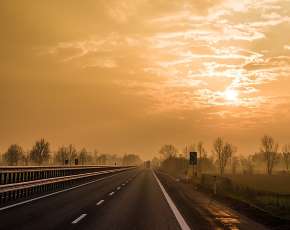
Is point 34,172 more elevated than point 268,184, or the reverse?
point 34,172

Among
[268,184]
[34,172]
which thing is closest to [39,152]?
[268,184]

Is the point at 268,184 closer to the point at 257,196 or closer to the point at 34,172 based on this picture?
the point at 257,196

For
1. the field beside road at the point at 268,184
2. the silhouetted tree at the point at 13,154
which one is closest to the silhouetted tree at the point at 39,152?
the silhouetted tree at the point at 13,154

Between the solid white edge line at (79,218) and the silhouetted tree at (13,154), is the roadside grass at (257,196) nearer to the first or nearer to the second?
the solid white edge line at (79,218)

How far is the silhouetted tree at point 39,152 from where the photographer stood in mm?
137875

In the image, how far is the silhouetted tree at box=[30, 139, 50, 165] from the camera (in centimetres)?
13788

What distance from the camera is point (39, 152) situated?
139 m

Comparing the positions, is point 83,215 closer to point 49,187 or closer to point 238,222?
point 238,222

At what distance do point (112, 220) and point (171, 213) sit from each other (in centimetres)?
290

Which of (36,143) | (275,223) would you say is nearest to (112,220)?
(275,223)

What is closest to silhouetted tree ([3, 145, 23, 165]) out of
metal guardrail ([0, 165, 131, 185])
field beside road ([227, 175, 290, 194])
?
Answer: field beside road ([227, 175, 290, 194])

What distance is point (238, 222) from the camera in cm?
1145

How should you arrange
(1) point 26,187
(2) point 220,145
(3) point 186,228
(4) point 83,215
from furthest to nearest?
(2) point 220,145
(1) point 26,187
(4) point 83,215
(3) point 186,228

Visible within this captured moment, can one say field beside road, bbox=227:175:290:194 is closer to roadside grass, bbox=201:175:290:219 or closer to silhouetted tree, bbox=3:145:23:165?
roadside grass, bbox=201:175:290:219
